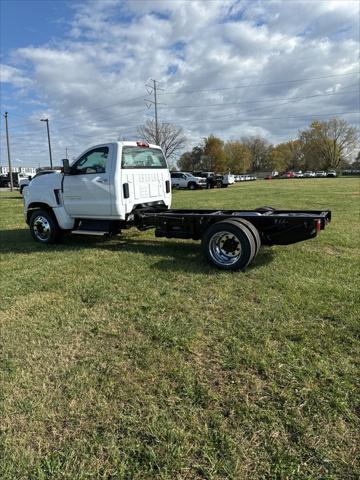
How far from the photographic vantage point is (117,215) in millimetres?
6922

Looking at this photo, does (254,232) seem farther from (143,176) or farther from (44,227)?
(44,227)

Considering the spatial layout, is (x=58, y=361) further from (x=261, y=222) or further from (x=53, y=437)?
(x=261, y=222)

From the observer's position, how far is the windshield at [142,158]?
6969 millimetres

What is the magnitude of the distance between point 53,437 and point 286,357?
1901 millimetres

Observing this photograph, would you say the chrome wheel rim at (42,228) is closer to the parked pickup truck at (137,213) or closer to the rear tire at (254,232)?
the parked pickup truck at (137,213)

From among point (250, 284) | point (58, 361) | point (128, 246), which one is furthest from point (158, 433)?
point (128, 246)

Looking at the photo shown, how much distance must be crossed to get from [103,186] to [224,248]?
2693 mm

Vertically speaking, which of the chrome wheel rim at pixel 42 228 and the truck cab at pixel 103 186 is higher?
the truck cab at pixel 103 186

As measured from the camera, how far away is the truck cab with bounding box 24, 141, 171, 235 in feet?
22.5

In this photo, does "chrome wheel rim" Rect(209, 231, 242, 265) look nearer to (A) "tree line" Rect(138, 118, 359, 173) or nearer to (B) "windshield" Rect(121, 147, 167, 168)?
(B) "windshield" Rect(121, 147, 167, 168)

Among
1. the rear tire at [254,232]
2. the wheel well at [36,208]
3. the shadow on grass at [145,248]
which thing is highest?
the wheel well at [36,208]

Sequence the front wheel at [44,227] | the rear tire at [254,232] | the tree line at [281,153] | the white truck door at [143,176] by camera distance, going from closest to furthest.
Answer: the rear tire at [254,232], the white truck door at [143,176], the front wheel at [44,227], the tree line at [281,153]

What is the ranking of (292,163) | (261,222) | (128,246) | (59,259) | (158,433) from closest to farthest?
(158,433) < (261,222) < (59,259) < (128,246) < (292,163)

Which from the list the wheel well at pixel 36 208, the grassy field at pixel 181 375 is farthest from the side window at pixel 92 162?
the grassy field at pixel 181 375
